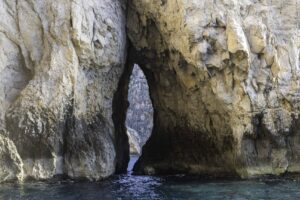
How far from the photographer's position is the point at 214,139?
19250 millimetres

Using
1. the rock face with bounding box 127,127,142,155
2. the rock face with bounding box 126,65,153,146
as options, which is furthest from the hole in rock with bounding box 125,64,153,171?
the rock face with bounding box 127,127,142,155

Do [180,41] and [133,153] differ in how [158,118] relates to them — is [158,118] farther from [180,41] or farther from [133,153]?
[133,153]

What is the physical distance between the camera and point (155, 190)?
15.9m

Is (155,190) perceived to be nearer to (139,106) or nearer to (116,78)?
(116,78)

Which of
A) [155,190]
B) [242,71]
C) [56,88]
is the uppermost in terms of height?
[242,71]

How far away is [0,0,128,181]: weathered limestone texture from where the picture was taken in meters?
16.6

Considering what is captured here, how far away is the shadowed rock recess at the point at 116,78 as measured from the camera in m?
16.8

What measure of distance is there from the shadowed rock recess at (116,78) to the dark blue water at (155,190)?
87cm

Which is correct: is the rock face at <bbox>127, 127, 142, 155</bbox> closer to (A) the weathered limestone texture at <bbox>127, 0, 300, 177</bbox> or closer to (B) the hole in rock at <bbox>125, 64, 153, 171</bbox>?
(B) the hole in rock at <bbox>125, 64, 153, 171</bbox>

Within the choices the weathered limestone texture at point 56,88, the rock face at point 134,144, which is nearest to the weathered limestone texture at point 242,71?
the weathered limestone texture at point 56,88

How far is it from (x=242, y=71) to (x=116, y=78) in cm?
474

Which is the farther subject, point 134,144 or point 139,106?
point 139,106

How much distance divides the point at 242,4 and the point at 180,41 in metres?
2.63

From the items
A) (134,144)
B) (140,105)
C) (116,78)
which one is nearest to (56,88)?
(116,78)
